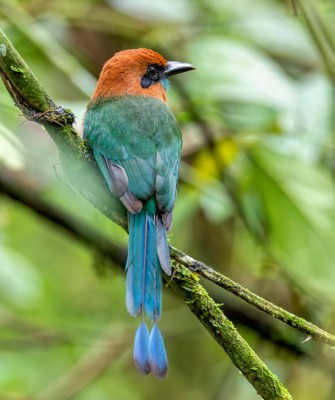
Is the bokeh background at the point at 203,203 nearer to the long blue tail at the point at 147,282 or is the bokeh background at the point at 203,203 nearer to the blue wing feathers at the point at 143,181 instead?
the blue wing feathers at the point at 143,181

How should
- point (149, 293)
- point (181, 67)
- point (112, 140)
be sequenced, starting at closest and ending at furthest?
1. point (149, 293)
2. point (112, 140)
3. point (181, 67)

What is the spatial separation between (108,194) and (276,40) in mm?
2274

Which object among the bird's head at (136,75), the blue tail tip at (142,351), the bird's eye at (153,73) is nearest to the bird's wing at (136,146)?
the bird's head at (136,75)

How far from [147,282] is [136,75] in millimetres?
1289

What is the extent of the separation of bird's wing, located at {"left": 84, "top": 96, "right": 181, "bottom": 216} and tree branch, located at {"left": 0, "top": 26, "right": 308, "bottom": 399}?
0.27 meters

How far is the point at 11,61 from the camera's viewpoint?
211cm

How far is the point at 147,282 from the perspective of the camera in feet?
7.93

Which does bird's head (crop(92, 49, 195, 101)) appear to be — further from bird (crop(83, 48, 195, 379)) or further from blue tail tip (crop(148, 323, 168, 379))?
blue tail tip (crop(148, 323, 168, 379))

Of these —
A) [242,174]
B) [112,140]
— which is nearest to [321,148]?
[242,174]

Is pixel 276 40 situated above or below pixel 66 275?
above

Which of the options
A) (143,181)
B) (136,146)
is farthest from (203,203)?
(143,181)

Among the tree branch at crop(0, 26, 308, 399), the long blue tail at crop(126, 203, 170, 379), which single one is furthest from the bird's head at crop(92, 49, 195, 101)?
the tree branch at crop(0, 26, 308, 399)

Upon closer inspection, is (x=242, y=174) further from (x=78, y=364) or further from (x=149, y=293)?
(x=149, y=293)

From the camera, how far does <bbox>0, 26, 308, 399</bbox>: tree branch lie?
208 cm
